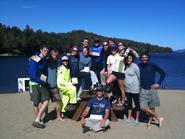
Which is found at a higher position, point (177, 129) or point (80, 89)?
point (80, 89)

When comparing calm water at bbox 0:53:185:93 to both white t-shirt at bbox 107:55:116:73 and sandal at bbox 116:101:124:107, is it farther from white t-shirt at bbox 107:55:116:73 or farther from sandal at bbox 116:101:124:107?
sandal at bbox 116:101:124:107

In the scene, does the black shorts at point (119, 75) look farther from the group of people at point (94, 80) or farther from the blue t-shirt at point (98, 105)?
the blue t-shirt at point (98, 105)

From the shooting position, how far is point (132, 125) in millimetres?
8945

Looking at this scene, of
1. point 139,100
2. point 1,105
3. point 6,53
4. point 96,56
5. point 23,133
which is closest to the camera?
point 23,133

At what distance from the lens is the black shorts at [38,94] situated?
8.59 m

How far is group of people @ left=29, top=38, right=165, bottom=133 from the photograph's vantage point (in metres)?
8.52

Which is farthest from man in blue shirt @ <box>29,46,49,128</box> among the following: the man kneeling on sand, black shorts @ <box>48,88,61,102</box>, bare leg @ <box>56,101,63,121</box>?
the man kneeling on sand

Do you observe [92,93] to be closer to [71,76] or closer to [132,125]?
[71,76]

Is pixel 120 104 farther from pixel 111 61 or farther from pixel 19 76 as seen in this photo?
pixel 19 76

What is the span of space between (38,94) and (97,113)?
5.20 ft

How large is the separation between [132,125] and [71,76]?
7.61 ft

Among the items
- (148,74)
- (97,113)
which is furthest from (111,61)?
(97,113)

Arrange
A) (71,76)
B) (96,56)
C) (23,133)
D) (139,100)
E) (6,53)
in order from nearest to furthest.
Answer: (23,133) < (139,100) < (71,76) < (96,56) < (6,53)

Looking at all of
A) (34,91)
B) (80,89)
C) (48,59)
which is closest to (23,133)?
(34,91)
